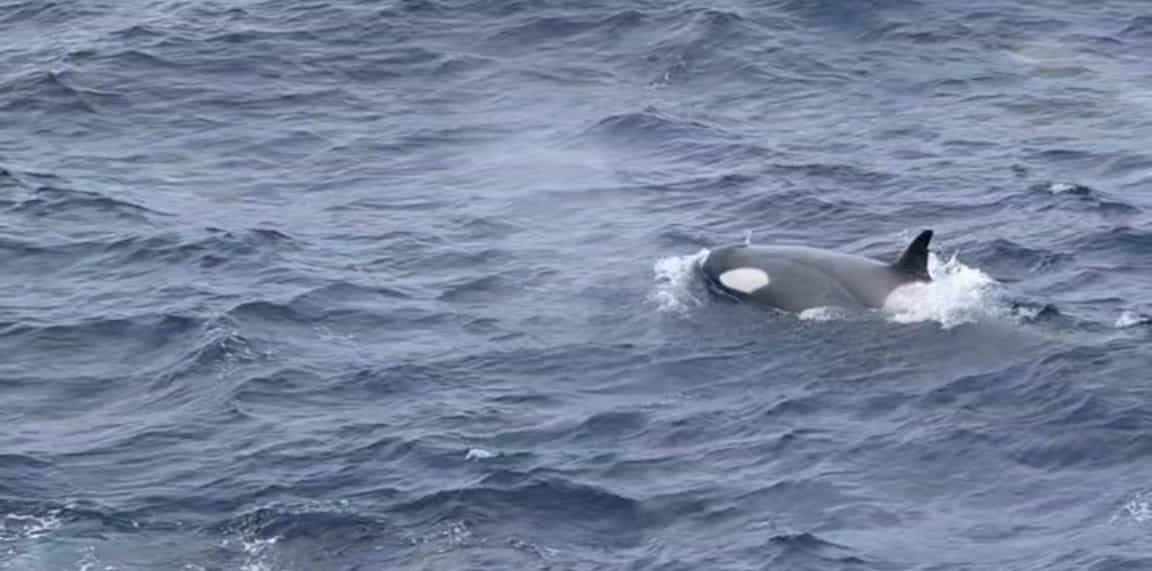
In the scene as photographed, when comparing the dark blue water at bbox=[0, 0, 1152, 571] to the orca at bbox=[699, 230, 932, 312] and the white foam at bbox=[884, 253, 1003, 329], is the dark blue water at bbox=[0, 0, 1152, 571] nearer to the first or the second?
the white foam at bbox=[884, 253, 1003, 329]

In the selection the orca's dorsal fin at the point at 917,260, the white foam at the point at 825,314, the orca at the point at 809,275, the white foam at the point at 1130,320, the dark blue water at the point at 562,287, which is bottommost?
the dark blue water at the point at 562,287

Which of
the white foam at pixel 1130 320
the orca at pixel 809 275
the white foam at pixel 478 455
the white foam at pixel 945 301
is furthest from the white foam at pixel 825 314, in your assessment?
the white foam at pixel 478 455

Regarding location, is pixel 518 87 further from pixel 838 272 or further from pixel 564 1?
pixel 838 272

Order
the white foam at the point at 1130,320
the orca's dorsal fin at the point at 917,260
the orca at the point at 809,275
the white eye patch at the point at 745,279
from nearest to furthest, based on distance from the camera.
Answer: the white foam at the point at 1130,320 → the orca's dorsal fin at the point at 917,260 → the orca at the point at 809,275 → the white eye patch at the point at 745,279

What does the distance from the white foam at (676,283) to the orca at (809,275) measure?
0.40 m

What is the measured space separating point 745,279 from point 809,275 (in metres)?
1.17

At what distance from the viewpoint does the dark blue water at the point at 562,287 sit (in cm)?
3638

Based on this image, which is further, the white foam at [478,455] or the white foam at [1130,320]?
the white foam at [1130,320]

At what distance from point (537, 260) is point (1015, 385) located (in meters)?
10.3

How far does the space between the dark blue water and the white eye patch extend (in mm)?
393

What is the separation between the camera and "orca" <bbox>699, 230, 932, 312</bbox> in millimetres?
42406

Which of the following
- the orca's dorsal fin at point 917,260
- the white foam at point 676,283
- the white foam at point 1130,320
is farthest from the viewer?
the white foam at point 676,283

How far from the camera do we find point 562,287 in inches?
1783

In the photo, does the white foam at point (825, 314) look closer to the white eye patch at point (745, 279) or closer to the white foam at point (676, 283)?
the white eye patch at point (745, 279)
